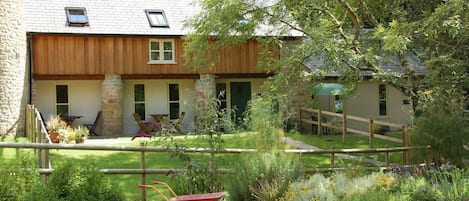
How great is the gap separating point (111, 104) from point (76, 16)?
3803 mm

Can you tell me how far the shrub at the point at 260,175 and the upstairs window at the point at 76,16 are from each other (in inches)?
602

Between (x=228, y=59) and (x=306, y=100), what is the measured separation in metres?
3.86

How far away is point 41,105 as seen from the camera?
70.7 feet

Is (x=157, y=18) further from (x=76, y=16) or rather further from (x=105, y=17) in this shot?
(x=76, y=16)

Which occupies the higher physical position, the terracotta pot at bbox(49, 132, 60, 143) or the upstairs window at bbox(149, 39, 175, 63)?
the upstairs window at bbox(149, 39, 175, 63)

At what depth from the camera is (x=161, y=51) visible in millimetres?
21703

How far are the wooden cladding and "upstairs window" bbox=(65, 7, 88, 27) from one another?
558 mm

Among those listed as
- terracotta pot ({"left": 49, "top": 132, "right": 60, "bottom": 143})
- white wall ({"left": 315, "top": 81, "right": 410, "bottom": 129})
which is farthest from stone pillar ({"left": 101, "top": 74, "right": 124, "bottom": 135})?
white wall ({"left": 315, "top": 81, "right": 410, "bottom": 129})

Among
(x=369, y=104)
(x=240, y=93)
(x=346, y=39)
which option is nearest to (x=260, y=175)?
(x=346, y=39)

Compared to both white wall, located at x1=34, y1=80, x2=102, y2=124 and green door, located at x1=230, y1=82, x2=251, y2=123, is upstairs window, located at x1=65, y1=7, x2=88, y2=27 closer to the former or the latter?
white wall, located at x1=34, y1=80, x2=102, y2=124

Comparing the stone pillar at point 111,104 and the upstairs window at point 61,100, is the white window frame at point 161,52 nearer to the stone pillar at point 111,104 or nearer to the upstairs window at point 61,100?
the stone pillar at point 111,104

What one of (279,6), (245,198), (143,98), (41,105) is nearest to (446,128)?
(245,198)

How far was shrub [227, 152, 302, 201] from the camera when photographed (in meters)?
6.78

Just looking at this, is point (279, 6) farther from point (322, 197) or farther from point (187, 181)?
point (322, 197)
